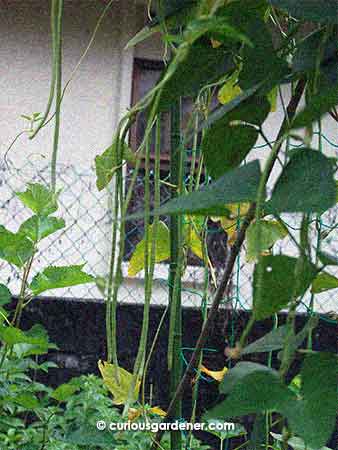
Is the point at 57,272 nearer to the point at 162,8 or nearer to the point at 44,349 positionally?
the point at 44,349

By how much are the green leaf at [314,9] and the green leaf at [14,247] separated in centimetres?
73

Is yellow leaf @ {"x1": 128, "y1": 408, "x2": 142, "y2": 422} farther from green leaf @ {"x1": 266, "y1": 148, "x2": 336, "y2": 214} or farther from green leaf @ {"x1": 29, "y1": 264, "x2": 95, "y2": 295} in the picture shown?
green leaf @ {"x1": 266, "y1": 148, "x2": 336, "y2": 214}

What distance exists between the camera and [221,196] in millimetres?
365

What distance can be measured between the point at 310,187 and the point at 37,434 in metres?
1.39

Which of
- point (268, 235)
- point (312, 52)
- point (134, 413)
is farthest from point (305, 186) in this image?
point (134, 413)

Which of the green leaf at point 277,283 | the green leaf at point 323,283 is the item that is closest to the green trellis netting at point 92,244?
the green leaf at point 323,283

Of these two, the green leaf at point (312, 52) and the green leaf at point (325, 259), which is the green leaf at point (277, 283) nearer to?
the green leaf at point (325, 259)

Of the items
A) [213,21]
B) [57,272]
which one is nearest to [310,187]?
[213,21]

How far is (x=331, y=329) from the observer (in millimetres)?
3248

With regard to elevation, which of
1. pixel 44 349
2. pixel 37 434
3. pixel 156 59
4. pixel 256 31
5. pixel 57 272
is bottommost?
pixel 37 434

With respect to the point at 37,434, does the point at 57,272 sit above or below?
above

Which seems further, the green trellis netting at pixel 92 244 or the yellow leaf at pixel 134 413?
the green trellis netting at pixel 92 244

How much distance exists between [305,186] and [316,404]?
0.12 meters

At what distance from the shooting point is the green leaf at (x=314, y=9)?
442mm
